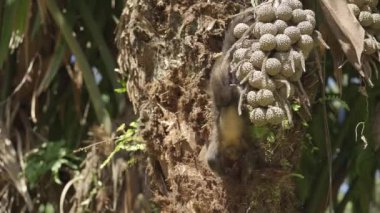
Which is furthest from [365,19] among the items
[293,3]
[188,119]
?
[188,119]

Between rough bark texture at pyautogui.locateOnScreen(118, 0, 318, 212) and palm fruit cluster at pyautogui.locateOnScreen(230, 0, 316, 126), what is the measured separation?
258mm

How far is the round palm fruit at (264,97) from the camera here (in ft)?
6.42

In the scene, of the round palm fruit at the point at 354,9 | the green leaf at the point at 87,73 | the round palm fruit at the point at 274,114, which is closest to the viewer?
the round palm fruit at the point at 274,114

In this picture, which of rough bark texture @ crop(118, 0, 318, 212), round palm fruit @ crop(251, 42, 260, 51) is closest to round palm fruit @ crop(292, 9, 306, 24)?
round palm fruit @ crop(251, 42, 260, 51)

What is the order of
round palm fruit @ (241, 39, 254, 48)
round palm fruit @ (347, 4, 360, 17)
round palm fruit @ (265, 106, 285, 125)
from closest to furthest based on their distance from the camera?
round palm fruit @ (265, 106, 285, 125)
round palm fruit @ (241, 39, 254, 48)
round palm fruit @ (347, 4, 360, 17)

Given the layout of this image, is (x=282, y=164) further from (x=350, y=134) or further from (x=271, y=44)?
(x=350, y=134)

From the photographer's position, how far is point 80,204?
3414 mm

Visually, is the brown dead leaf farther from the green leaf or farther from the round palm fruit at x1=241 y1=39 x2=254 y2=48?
the green leaf

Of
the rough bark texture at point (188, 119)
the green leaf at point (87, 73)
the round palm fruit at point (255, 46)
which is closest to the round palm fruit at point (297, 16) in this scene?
the round palm fruit at point (255, 46)

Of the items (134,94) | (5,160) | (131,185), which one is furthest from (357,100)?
(5,160)

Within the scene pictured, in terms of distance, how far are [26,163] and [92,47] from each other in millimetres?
552

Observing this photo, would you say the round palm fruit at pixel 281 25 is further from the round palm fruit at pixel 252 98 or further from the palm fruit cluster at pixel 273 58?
the round palm fruit at pixel 252 98

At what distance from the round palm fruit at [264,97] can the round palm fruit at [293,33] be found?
136mm

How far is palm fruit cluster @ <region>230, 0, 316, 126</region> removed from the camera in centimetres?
197
